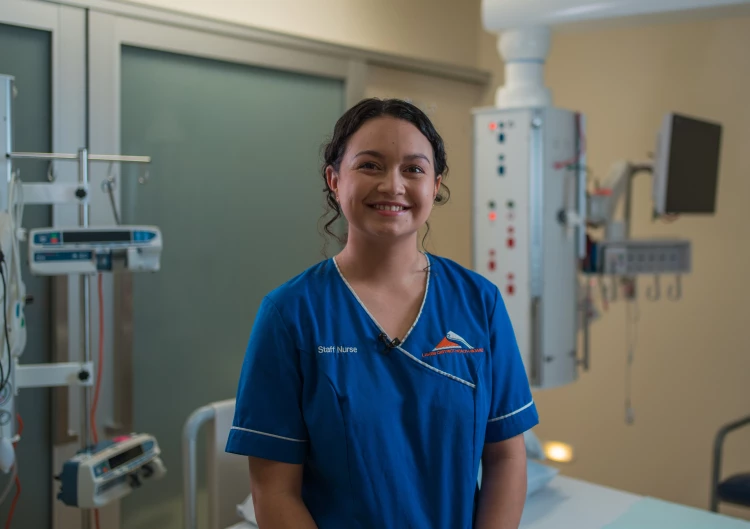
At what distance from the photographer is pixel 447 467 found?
3.87 ft

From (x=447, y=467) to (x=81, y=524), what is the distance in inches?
70.7

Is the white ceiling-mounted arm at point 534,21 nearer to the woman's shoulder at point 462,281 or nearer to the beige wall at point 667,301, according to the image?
the beige wall at point 667,301

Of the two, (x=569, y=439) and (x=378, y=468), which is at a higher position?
(x=378, y=468)

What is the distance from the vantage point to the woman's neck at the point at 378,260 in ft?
4.07

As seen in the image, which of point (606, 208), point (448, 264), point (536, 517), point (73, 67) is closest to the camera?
point (448, 264)

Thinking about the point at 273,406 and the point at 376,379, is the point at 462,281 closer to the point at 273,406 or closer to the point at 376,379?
the point at 376,379

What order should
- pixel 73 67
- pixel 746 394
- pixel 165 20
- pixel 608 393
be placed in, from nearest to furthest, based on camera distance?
1. pixel 73 67
2. pixel 165 20
3. pixel 746 394
4. pixel 608 393

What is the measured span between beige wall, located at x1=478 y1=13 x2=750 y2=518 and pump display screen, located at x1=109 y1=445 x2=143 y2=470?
2344 millimetres

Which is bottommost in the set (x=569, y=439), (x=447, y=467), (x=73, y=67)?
(x=569, y=439)

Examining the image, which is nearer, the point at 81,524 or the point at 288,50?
the point at 81,524

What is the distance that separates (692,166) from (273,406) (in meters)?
2.19

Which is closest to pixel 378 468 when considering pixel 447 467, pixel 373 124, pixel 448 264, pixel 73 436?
pixel 447 467

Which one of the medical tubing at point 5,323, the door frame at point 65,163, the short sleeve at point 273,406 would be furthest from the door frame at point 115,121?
the short sleeve at point 273,406

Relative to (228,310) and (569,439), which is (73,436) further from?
(569,439)
